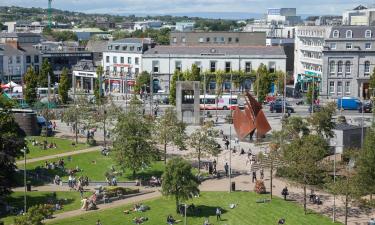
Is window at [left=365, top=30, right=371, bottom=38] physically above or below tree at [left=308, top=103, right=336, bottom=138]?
above

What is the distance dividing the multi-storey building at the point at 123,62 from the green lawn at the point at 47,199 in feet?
208

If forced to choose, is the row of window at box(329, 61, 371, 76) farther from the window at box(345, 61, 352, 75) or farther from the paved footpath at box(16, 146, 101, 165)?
the paved footpath at box(16, 146, 101, 165)

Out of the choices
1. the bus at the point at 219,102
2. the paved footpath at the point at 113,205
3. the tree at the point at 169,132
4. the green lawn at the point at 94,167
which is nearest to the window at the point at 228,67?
the bus at the point at 219,102

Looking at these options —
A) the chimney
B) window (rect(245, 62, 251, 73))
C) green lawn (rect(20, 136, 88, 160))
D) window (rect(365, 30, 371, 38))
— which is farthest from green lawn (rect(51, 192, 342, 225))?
the chimney

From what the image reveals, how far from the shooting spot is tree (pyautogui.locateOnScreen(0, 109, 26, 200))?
4803 cm

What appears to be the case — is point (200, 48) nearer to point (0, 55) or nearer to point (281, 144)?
point (0, 55)

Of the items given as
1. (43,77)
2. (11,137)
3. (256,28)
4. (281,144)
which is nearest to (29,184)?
(11,137)

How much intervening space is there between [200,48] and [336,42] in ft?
78.6

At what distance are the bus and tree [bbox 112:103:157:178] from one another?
1467 inches

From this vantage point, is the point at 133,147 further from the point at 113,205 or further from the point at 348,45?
the point at 348,45

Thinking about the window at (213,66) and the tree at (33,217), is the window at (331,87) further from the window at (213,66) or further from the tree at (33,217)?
the tree at (33,217)

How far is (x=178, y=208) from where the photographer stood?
47.8 m

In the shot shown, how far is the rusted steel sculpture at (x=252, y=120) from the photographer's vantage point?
69.5 m

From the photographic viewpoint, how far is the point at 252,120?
69.8 metres
